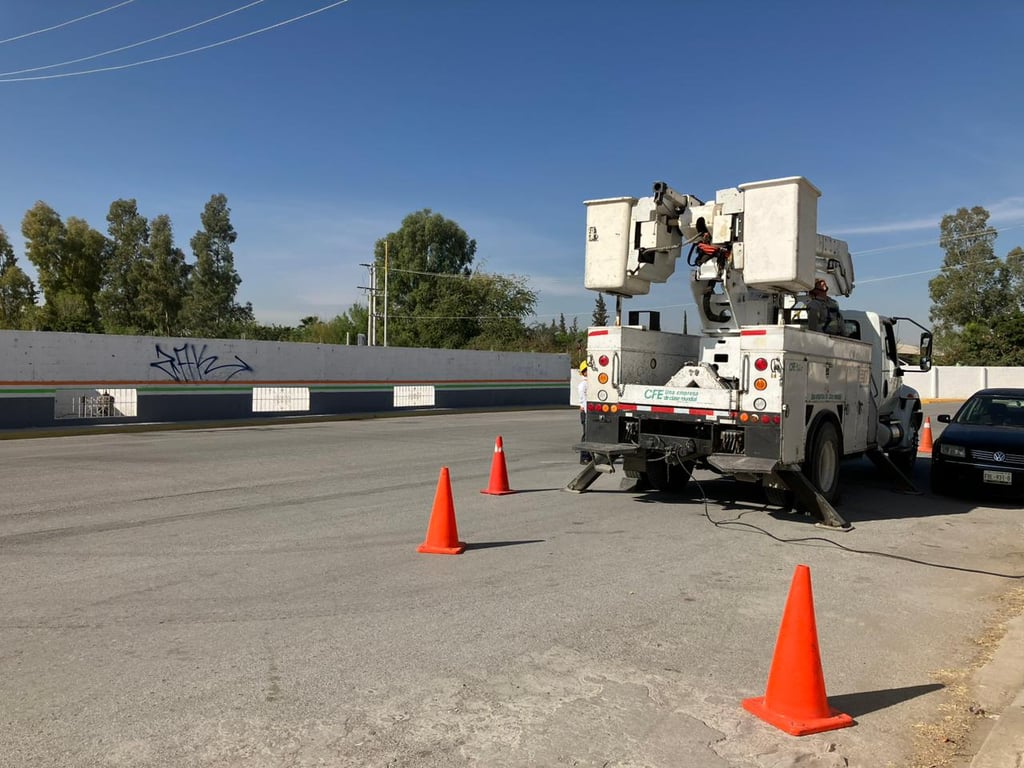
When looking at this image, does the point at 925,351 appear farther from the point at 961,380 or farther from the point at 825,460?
the point at 961,380

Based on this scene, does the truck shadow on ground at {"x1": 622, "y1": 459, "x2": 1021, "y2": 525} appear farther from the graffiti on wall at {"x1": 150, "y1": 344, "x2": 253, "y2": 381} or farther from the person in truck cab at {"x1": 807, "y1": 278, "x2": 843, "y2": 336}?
the graffiti on wall at {"x1": 150, "y1": 344, "x2": 253, "y2": 381}

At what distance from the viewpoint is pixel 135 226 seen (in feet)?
201

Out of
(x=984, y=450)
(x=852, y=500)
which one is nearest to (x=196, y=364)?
(x=852, y=500)

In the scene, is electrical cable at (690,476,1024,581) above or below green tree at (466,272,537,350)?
Answer: below

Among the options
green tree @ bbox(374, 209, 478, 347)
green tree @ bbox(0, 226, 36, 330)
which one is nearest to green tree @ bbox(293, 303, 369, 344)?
green tree @ bbox(374, 209, 478, 347)

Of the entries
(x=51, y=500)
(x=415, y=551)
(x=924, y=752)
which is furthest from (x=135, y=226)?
(x=924, y=752)

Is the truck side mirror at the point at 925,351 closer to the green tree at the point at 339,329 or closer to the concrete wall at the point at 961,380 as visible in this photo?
the concrete wall at the point at 961,380

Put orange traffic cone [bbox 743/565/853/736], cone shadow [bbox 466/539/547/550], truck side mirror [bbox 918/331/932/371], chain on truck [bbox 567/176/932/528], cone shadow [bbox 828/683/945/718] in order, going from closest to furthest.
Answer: orange traffic cone [bbox 743/565/853/736], cone shadow [bbox 828/683/945/718], cone shadow [bbox 466/539/547/550], chain on truck [bbox 567/176/932/528], truck side mirror [bbox 918/331/932/371]

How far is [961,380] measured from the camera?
48.1 metres

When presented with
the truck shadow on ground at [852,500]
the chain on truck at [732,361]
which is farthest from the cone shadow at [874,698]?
the truck shadow on ground at [852,500]

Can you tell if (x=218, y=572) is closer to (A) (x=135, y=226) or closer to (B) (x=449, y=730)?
(B) (x=449, y=730)

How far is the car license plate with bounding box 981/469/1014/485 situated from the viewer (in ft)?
33.2

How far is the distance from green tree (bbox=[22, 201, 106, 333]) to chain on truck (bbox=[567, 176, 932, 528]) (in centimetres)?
5481

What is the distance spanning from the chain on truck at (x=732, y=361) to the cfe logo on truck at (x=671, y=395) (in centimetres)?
2
